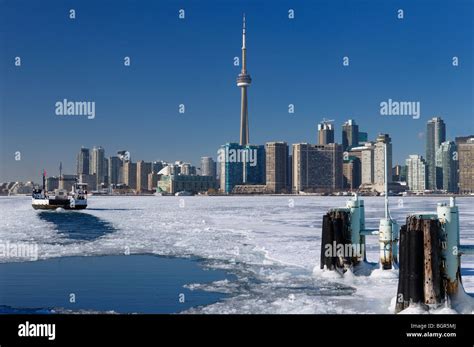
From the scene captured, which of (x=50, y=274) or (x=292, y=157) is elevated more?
(x=292, y=157)

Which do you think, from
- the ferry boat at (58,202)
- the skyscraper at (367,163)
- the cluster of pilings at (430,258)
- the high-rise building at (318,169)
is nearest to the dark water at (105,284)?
the cluster of pilings at (430,258)

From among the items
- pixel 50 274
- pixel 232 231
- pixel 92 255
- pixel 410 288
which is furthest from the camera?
pixel 232 231

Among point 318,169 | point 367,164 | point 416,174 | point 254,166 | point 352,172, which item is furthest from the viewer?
point 254,166

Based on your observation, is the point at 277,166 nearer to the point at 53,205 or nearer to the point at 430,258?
the point at 53,205

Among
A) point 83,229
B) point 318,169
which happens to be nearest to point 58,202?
point 83,229

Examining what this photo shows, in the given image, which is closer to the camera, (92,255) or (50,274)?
(50,274)
